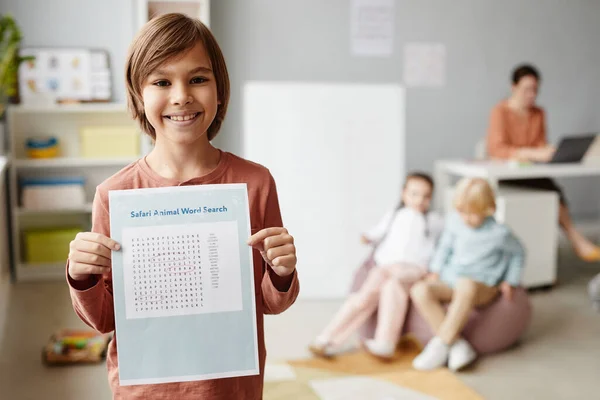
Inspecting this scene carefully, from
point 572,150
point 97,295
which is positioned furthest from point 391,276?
point 97,295

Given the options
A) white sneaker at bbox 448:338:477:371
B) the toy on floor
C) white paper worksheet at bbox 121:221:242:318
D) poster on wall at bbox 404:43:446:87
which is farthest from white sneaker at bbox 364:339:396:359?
poster on wall at bbox 404:43:446:87

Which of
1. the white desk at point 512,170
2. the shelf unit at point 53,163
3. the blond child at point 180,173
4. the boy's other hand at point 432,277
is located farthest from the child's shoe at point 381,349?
the shelf unit at point 53,163

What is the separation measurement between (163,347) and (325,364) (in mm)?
1836

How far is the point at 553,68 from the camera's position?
18.1ft

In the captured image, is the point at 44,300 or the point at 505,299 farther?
the point at 44,300

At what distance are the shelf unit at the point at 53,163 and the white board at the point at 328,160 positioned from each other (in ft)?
3.37

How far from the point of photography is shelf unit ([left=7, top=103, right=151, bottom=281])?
420cm

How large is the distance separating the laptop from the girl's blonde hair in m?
1.24

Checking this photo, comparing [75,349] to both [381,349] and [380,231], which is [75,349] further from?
[380,231]

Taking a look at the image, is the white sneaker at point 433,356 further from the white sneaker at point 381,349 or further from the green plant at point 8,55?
the green plant at point 8,55

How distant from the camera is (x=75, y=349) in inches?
113

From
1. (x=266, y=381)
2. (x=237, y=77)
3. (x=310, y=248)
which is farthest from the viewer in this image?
(x=237, y=77)

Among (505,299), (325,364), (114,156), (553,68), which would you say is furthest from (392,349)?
(553,68)

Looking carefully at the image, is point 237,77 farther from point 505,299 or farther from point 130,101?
point 130,101
